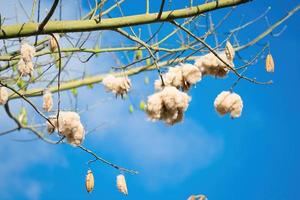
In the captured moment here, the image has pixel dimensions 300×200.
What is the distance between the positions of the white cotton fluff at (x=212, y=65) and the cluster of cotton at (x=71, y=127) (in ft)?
2.13

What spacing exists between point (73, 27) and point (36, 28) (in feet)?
0.69

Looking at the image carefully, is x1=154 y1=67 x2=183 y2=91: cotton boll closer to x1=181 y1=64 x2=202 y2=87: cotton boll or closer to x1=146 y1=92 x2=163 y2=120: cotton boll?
x1=181 y1=64 x2=202 y2=87: cotton boll

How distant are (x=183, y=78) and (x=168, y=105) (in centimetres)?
25

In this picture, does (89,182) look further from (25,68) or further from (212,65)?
(212,65)

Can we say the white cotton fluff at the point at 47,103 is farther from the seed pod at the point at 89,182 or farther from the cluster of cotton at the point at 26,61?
the seed pod at the point at 89,182

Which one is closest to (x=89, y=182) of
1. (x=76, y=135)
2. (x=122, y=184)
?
(x=122, y=184)

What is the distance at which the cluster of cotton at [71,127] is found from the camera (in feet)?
8.00

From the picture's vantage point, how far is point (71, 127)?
8.04 feet

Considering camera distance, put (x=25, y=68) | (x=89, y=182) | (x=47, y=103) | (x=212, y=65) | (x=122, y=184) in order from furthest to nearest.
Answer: (x=122, y=184)
(x=89, y=182)
(x=47, y=103)
(x=25, y=68)
(x=212, y=65)

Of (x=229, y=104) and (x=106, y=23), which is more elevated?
(x=106, y=23)

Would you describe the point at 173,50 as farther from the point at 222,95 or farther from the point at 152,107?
the point at 152,107

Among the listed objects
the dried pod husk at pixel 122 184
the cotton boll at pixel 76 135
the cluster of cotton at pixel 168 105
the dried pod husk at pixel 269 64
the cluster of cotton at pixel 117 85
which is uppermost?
the dried pod husk at pixel 269 64

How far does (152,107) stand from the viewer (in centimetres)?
205

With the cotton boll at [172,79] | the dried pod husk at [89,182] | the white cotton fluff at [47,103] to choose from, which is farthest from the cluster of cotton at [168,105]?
the dried pod husk at [89,182]
